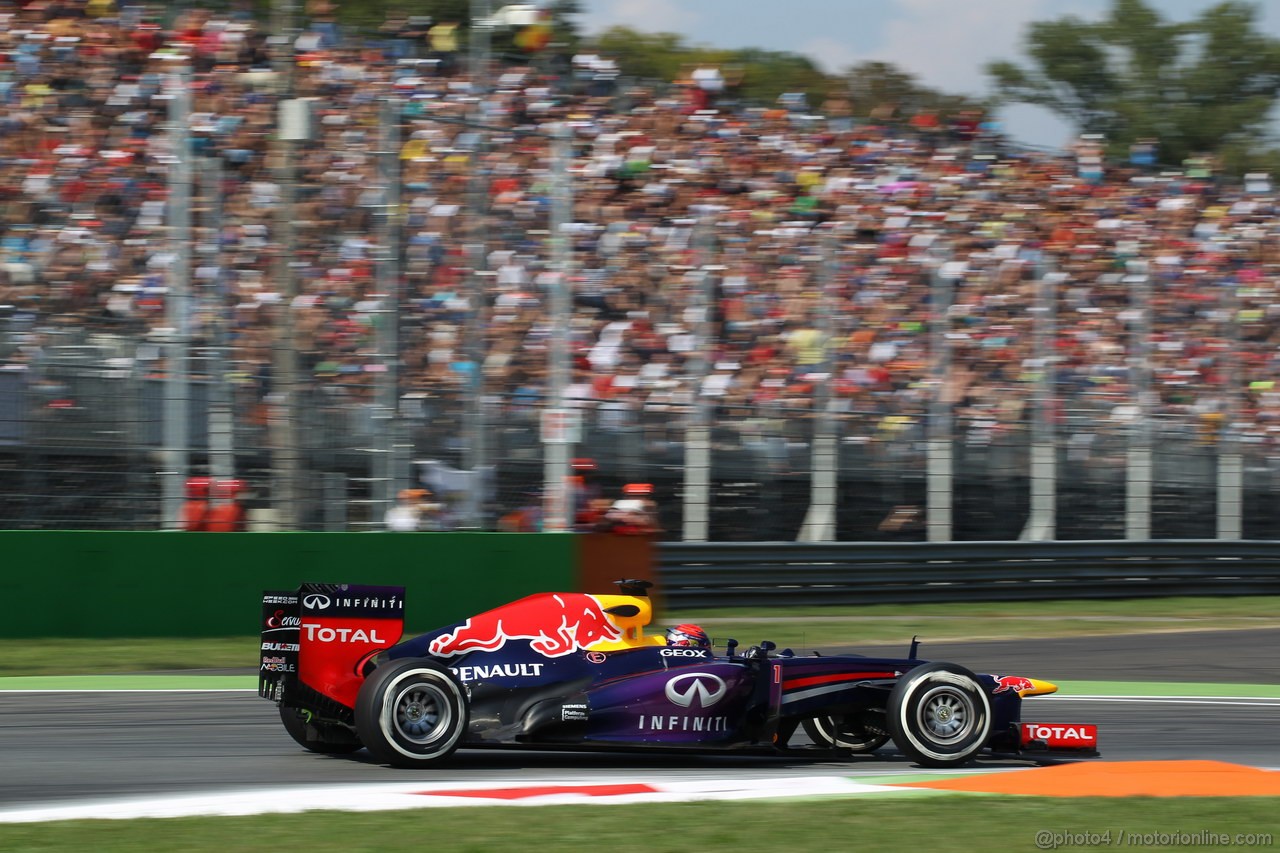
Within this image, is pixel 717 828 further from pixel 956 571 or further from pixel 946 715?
pixel 956 571

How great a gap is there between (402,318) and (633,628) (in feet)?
25.7

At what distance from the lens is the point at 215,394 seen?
13477 mm

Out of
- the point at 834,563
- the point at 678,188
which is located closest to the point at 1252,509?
the point at 834,563

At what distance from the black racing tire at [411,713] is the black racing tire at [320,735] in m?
0.39

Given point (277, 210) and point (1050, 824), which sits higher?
point (277, 210)

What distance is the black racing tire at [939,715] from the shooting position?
779cm

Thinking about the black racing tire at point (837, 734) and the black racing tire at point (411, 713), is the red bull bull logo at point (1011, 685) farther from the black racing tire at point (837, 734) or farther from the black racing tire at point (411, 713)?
the black racing tire at point (411, 713)

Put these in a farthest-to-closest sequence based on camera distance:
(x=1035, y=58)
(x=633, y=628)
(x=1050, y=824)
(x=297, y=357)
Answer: (x=1035, y=58), (x=297, y=357), (x=633, y=628), (x=1050, y=824)

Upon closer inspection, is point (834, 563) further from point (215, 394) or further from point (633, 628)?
point (633, 628)

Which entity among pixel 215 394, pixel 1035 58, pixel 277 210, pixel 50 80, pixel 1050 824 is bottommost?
pixel 1050 824

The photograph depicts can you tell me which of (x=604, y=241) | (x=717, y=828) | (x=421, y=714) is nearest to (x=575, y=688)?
(x=421, y=714)

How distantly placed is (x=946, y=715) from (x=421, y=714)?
247 cm

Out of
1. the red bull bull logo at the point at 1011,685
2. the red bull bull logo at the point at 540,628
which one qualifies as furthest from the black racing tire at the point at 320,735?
the red bull bull logo at the point at 1011,685

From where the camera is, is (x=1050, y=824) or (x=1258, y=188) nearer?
(x=1050, y=824)
